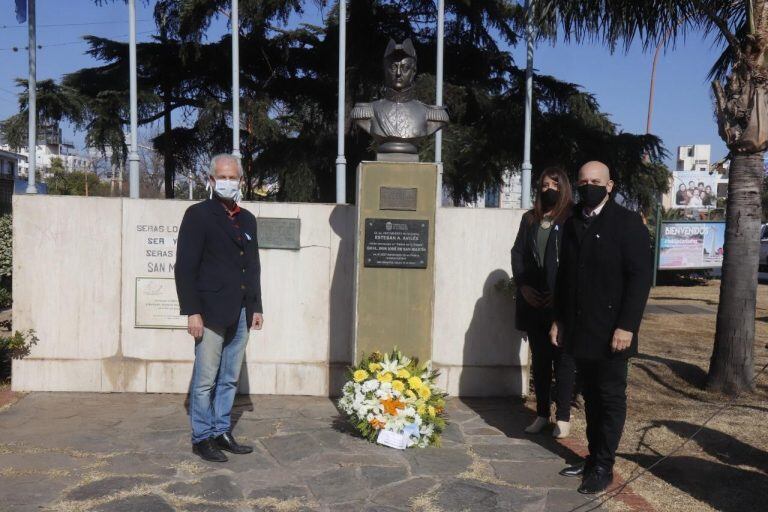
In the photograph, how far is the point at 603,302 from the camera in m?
3.73

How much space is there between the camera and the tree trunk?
19.5ft

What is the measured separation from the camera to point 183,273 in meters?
4.00

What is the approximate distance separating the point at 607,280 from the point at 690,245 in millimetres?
14492

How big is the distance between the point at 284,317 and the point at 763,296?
45.2ft

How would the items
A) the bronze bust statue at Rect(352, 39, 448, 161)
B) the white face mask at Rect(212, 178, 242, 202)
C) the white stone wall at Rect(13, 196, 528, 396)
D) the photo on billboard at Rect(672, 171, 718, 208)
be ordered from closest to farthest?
the white face mask at Rect(212, 178, 242, 202) < the bronze bust statue at Rect(352, 39, 448, 161) < the white stone wall at Rect(13, 196, 528, 396) < the photo on billboard at Rect(672, 171, 718, 208)

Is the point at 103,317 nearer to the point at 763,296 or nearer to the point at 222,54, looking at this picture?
the point at 222,54

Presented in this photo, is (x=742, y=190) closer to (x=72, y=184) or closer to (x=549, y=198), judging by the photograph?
(x=549, y=198)

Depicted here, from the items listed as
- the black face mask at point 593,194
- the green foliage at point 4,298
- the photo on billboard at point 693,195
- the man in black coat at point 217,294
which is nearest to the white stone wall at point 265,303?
the man in black coat at point 217,294

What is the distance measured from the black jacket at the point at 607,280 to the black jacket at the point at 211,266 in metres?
1.99

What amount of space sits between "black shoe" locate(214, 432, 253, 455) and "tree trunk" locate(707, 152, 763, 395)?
4.22 m

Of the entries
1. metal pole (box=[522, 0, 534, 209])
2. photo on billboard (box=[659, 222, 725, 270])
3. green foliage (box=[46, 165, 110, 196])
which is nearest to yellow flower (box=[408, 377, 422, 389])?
metal pole (box=[522, 0, 534, 209])

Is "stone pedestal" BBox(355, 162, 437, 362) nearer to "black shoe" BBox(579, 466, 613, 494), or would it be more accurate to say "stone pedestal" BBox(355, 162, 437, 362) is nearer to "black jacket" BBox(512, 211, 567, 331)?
"black jacket" BBox(512, 211, 567, 331)

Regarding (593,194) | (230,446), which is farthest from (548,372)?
(230,446)

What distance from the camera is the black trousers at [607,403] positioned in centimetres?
376
